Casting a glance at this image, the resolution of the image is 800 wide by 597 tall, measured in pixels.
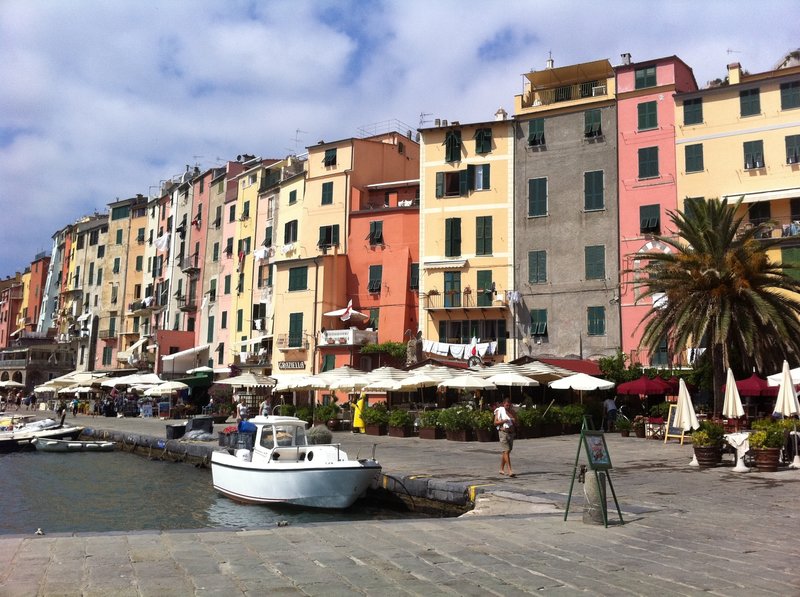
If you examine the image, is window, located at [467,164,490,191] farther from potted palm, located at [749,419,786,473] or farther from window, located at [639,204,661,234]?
potted palm, located at [749,419,786,473]

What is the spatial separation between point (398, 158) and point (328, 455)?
124 ft

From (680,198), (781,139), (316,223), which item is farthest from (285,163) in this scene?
(781,139)

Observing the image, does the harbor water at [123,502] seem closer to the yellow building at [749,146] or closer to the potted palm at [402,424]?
the potted palm at [402,424]

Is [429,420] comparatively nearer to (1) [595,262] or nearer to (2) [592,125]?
(1) [595,262]

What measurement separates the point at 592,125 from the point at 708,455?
27029mm

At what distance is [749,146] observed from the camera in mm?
36500

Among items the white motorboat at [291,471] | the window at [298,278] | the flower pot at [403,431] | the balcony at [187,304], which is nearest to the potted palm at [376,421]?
the flower pot at [403,431]

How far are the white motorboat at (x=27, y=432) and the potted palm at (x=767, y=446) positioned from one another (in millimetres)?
32926

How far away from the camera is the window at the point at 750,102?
36.6 metres

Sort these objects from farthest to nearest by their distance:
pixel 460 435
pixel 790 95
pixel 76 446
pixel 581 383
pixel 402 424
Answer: pixel 790 95
pixel 76 446
pixel 402 424
pixel 581 383
pixel 460 435

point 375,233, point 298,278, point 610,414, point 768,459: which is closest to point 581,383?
point 610,414

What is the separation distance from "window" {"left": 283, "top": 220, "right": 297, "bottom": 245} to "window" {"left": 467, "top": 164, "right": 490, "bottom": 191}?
13.9 m

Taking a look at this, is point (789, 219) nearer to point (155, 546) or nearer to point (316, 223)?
point (316, 223)

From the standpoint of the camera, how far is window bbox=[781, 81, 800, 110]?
35531 millimetres
